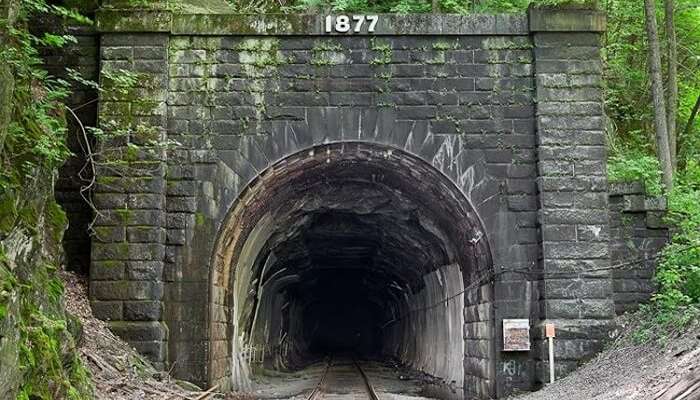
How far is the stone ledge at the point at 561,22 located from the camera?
36.8 ft

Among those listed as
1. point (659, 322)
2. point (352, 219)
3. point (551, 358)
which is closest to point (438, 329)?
point (352, 219)

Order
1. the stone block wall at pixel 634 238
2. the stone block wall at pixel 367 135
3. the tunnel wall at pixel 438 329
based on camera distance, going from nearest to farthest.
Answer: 1. the stone block wall at pixel 367 135
2. the stone block wall at pixel 634 238
3. the tunnel wall at pixel 438 329

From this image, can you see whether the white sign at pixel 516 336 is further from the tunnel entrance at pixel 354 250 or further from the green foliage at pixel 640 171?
the green foliage at pixel 640 171

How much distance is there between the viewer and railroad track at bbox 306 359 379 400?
14.0 m

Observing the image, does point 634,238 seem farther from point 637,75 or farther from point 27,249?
point 637,75

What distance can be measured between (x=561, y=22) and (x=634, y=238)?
10.9 ft

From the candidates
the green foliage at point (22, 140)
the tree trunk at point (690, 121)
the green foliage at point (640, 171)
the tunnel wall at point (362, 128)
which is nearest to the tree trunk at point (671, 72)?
the tree trunk at point (690, 121)

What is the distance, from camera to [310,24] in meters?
11.3

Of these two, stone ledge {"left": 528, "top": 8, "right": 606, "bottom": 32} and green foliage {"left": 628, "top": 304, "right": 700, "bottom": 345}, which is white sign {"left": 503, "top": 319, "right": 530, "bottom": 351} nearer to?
green foliage {"left": 628, "top": 304, "right": 700, "bottom": 345}

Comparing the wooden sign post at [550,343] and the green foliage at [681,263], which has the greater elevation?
the green foliage at [681,263]

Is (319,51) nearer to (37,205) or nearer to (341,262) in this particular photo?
(37,205)

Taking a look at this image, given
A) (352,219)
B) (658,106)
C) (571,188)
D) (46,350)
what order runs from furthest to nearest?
1. (352,219)
2. (658,106)
3. (571,188)
4. (46,350)

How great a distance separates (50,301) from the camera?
25.0 ft

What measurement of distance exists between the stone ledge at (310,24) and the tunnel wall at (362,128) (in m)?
0.02
